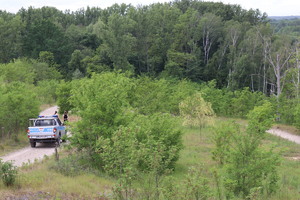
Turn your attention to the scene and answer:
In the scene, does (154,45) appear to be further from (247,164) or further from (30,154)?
(247,164)

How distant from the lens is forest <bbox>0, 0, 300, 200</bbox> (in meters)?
11.1

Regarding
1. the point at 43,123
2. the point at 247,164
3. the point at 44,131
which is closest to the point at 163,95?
the point at 43,123

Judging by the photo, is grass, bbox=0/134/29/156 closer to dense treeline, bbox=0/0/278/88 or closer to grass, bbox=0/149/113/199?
grass, bbox=0/149/113/199

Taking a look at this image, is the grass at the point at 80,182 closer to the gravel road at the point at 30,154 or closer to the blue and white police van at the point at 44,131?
the gravel road at the point at 30,154

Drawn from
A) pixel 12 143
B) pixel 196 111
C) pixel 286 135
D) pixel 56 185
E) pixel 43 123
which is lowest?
pixel 286 135

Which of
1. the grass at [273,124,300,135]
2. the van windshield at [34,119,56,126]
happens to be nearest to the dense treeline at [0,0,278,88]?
the grass at [273,124,300,135]

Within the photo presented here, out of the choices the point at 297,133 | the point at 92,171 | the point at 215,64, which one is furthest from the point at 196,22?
the point at 92,171

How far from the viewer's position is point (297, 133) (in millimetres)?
34031

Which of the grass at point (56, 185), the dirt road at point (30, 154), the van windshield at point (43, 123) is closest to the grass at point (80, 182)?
the grass at point (56, 185)

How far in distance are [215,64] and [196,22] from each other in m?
9.68

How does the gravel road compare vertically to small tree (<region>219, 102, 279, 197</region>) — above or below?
below

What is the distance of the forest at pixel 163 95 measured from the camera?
11.1 meters

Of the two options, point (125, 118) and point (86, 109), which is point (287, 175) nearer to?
point (125, 118)

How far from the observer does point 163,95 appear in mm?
36469
